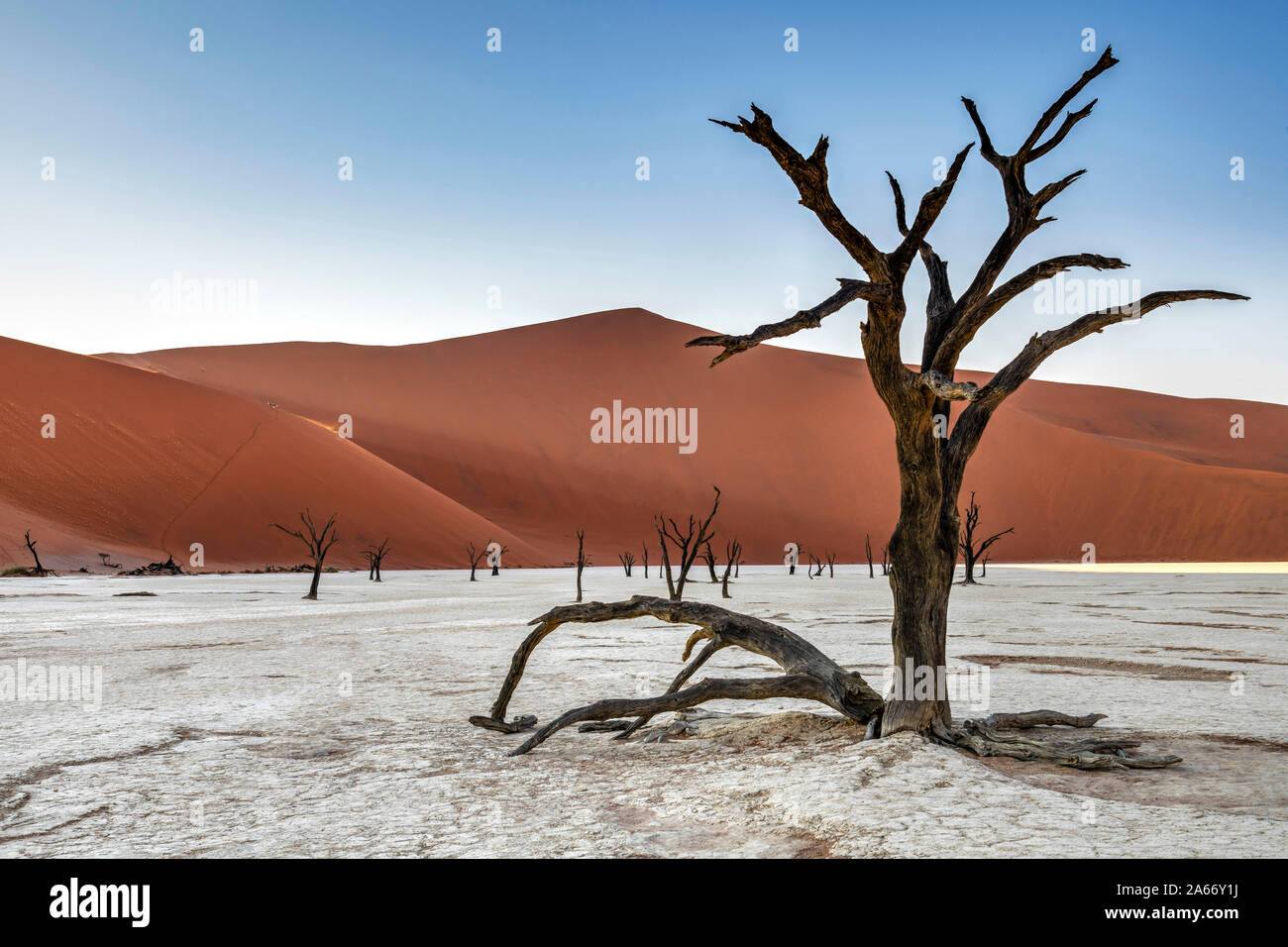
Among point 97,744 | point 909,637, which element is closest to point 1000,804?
point 909,637

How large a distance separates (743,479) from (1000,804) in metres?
83.1

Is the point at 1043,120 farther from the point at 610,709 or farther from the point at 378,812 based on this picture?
the point at 378,812

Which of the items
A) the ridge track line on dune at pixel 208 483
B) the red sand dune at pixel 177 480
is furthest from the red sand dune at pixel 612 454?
the ridge track line on dune at pixel 208 483

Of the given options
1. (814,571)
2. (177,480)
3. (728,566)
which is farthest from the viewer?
(814,571)

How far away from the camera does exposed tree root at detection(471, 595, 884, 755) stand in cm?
558

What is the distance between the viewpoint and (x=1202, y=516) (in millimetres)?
80188

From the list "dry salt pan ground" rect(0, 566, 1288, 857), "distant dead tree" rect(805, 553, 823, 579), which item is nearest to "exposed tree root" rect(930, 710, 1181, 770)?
"dry salt pan ground" rect(0, 566, 1288, 857)

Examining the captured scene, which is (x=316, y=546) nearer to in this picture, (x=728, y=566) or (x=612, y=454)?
(x=728, y=566)

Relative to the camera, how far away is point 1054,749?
5.14 m

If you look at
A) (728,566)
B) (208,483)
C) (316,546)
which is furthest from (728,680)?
(208,483)

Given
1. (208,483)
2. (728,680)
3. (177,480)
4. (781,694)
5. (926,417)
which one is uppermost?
(177,480)

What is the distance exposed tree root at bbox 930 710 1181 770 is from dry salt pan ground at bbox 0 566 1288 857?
0.12 metres

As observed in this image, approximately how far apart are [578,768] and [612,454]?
83258 mm

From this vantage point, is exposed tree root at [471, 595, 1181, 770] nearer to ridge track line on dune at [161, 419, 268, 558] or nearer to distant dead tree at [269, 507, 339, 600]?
distant dead tree at [269, 507, 339, 600]
